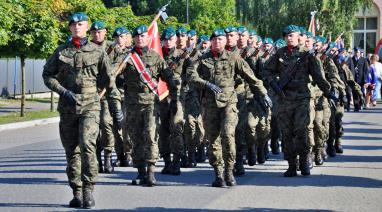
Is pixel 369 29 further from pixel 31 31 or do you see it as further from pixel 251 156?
pixel 251 156

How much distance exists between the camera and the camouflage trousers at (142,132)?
11.6 meters

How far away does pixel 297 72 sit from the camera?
1266 cm

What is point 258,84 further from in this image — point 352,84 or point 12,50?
point 12,50

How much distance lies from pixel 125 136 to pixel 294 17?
39.5 m

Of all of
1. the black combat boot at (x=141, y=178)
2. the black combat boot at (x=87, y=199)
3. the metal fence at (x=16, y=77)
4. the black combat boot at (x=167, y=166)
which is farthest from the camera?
the metal fence at (x=16, y=77)

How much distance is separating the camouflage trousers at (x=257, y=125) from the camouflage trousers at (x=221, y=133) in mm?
2192

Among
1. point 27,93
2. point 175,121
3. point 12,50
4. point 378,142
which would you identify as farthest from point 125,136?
point 27,93

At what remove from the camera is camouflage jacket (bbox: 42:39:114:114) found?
392 inches

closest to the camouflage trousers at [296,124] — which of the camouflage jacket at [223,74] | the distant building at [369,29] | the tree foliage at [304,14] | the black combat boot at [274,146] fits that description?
the camouflage jacket at [223,74]

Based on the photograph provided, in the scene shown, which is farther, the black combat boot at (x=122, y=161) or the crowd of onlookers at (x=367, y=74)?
the crowd of onlookers at (x=367, y=74)

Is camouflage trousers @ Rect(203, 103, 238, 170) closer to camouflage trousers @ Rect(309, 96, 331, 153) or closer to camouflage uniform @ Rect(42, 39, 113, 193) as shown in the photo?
camouflage uniform @ Rect(42, 39, 113, 193)

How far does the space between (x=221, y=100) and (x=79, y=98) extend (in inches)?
87.6

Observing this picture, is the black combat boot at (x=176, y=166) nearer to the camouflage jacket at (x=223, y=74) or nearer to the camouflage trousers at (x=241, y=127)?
the camouflage trousers at (x=241, y=127)

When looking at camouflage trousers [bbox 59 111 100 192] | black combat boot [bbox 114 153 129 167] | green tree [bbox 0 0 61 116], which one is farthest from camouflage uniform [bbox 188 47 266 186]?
green tree [bbox 0 0 61 116]
